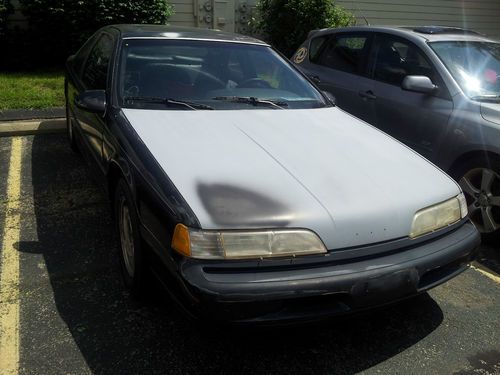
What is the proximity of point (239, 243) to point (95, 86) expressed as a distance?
2237 mm

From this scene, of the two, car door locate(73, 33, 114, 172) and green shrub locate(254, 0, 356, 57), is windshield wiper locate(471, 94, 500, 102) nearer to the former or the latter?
car door locate(73, 33, 114, 172)

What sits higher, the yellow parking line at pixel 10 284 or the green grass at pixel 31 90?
the green grass at pixel 31 90

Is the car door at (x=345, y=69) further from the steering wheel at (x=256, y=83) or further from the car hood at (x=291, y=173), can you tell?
the car hood at (x=291, y=173)

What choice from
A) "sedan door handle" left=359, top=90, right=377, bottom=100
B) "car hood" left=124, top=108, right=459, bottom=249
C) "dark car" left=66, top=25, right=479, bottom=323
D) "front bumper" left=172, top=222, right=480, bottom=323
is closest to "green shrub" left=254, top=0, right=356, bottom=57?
"sedan door handle" left=359, top=90, right=377, bottom=100

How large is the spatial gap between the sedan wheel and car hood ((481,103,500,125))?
38 cm

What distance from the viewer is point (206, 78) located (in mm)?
3533

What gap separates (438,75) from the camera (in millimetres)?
4242

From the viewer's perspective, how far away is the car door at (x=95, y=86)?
342 cm

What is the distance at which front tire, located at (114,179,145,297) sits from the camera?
260cm

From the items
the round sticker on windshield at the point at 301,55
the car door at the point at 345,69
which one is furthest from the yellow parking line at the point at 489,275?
the round sticker on windshield at the point at 301,55

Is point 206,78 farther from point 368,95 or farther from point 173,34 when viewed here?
point 368,95

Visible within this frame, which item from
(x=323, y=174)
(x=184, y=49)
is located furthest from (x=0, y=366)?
(x=184, y=49)

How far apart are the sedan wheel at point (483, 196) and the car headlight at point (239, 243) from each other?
2.25 metres

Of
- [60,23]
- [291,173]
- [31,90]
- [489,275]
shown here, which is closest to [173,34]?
[291,173]
